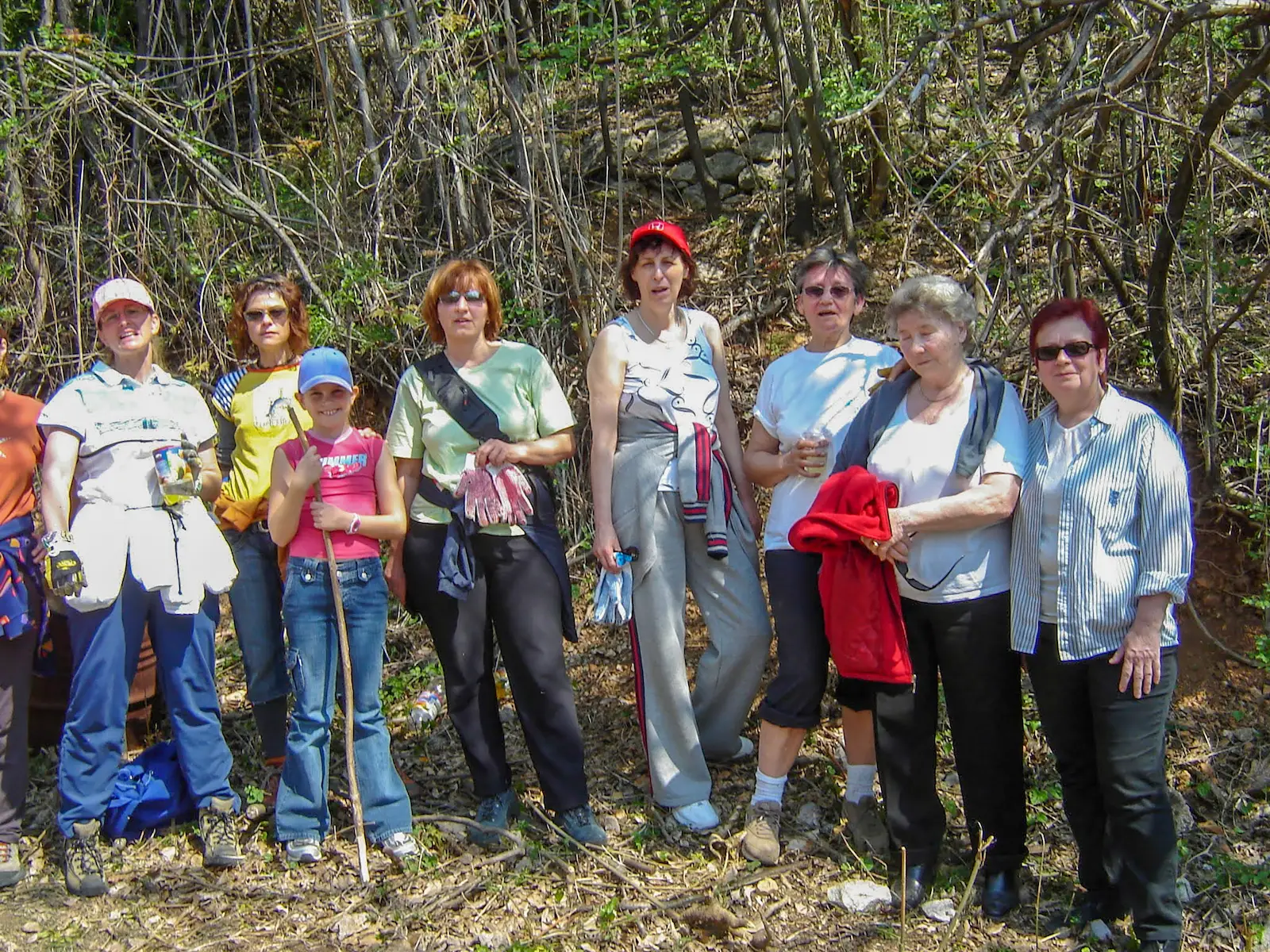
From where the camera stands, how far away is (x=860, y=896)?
142 inches

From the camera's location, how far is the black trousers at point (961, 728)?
11.0 feet

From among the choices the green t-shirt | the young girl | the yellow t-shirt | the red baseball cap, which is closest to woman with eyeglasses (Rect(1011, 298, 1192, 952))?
the red baseball cap

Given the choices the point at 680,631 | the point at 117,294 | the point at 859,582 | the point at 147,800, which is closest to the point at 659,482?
the point at 680,631

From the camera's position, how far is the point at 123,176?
683 cm

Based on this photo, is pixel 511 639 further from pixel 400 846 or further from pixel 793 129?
pixel 793 129

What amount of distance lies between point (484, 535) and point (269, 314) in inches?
47.6

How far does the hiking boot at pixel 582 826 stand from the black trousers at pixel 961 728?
1032mm

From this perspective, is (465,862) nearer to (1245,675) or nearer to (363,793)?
(363,793)

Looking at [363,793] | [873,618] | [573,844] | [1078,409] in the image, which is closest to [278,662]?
[363,793]

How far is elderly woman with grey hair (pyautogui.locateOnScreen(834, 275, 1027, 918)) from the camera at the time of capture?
3350 millimetres

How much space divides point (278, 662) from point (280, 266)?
10.8ft

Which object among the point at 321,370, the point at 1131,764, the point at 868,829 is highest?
the point at 321,370

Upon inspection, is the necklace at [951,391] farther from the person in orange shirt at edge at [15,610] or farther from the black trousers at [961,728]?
the person in orange shirt at edge at [15,610]

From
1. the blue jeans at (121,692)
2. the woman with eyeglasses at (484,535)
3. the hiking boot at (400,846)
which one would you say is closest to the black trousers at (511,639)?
the woman with eyeglasses at (484,535)
